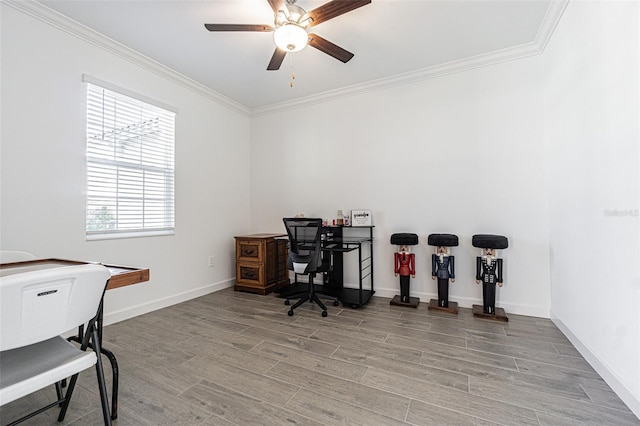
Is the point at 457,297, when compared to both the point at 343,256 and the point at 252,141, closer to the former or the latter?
the point at 343,256

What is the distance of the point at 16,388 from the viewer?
3.01ft

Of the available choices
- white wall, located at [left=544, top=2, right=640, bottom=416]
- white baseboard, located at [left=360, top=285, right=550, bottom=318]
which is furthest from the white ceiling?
white baseboard, located at [left=360, top=285, right=550, bottom=318]

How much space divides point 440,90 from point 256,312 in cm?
336

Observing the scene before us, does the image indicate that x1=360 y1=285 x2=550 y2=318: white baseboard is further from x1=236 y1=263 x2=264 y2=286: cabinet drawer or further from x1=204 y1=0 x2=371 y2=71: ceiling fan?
x1=204 y1=0 x2=371 y2=71: ceiling fan

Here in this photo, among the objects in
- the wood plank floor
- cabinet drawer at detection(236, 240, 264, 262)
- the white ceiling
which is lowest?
the wood plank floor

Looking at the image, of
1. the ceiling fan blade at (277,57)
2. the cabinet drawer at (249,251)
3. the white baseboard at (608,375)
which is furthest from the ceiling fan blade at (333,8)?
the white baseboard at (608,375)

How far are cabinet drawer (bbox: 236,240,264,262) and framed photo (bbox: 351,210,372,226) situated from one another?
1311mm

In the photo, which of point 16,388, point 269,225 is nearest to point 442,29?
point 269,225

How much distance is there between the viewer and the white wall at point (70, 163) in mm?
2121

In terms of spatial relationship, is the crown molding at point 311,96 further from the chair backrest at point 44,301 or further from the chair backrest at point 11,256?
the chair backrest at point 44,301

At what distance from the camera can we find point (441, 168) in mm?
3205

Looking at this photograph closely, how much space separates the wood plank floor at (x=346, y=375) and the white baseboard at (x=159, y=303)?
4.0 inches

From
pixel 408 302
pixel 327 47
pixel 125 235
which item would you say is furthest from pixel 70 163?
pixel 408 302

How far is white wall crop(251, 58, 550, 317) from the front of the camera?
282 centimetres
